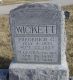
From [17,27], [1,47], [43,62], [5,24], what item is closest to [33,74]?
[43,62]

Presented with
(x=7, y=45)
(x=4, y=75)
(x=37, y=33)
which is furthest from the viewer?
(x=7, y=45)

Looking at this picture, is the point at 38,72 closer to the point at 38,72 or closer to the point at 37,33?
the point at 38,72

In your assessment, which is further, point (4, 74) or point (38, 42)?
point (4, 74)

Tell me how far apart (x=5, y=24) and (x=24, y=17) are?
184 inches

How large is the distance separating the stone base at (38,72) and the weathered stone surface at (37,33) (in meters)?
0.12

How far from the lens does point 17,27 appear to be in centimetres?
577

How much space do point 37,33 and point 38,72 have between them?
2.01 ft

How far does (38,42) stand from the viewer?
5.82 metres

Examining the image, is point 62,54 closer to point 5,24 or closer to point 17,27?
point 17,27

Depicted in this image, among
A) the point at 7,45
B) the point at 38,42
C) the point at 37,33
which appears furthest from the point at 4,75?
the point at 7,45

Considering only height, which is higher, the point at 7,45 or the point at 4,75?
the point at 7,45

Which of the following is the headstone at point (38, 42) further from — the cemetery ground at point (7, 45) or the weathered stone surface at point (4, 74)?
the cemetery ground at point (7, 45)

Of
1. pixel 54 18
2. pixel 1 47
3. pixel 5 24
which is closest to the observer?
pixel 54 18

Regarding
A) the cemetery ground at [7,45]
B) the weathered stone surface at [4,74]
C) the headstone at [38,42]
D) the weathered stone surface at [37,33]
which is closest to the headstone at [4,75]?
the weathered stone surface at [4,74]
